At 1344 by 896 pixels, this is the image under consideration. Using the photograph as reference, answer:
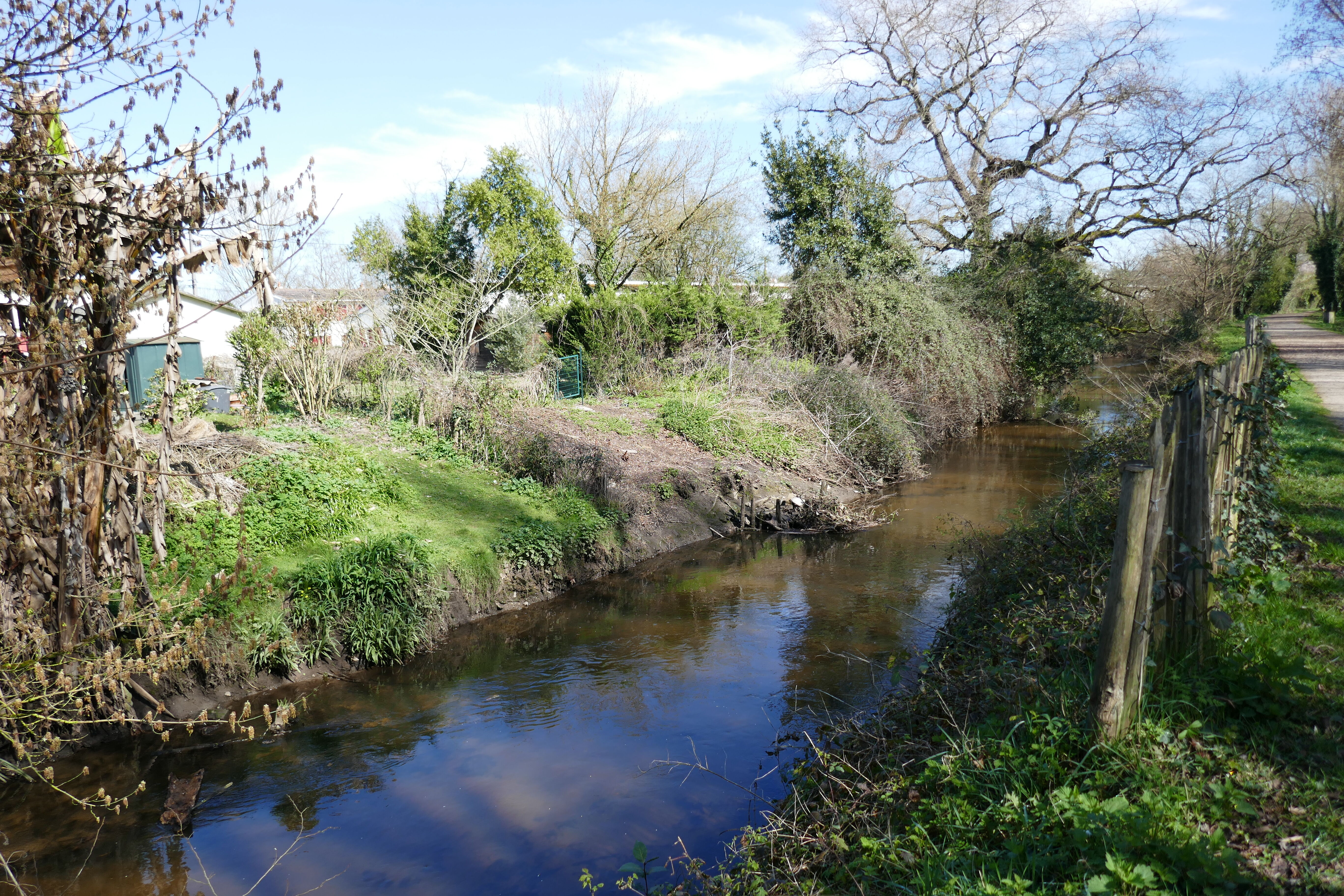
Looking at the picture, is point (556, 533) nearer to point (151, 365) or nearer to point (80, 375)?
point (80, 375)

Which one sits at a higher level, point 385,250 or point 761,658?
point 385,250

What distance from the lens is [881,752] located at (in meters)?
5.08

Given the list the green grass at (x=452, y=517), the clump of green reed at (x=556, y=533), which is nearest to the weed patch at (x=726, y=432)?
the clump of green reed at (x=556, y=533)

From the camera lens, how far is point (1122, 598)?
3.64 meters

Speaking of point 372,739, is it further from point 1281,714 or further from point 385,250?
point 385,250

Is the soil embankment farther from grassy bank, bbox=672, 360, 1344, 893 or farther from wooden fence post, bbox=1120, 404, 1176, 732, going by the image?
wooden fence post, bbox=1120, 404, 1176, 732

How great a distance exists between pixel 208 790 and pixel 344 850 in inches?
59.3

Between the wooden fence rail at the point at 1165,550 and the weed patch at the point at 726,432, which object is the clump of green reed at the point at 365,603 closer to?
the wooden fence rail at the point at 1165,550

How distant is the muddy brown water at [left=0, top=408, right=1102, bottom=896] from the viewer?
17.7 feet

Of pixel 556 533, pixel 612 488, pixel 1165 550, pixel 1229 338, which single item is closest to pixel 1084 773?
pixel 1165 550

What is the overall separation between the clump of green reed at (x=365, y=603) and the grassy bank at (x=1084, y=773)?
15.3 ft

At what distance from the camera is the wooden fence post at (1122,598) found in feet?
11.8

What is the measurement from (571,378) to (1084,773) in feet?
54.4

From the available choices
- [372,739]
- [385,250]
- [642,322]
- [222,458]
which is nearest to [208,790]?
[372,739]
